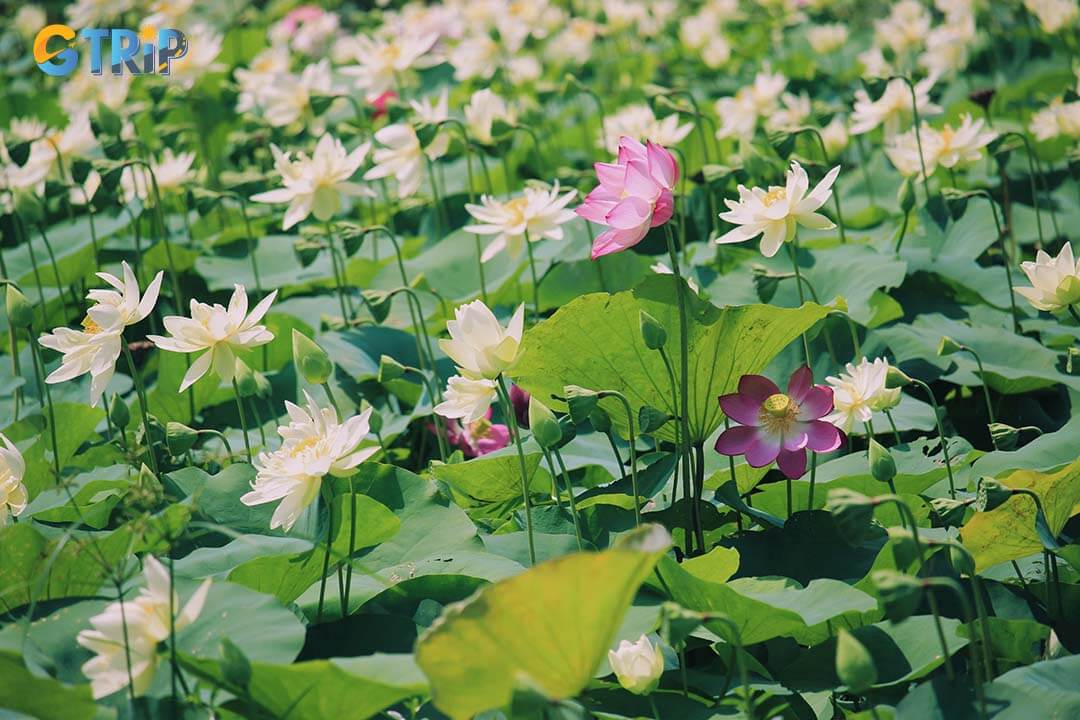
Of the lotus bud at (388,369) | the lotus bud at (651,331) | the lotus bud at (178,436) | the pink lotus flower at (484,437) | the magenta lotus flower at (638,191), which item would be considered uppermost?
the magenta lotus flower at (638,191)

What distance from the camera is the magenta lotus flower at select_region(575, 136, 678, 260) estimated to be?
1383mm

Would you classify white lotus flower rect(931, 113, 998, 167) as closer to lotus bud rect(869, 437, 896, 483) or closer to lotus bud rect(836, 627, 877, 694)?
lotus bud rect(869, 437, 896, 483)

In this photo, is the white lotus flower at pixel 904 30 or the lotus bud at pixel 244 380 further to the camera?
the white lotus flower at pixel 904 30

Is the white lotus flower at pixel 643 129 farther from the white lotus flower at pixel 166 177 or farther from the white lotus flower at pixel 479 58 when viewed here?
the white lotus flower at pixel 166 177

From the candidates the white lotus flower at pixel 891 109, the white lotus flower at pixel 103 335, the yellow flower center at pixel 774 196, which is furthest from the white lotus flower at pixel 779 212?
the white lotus flower at pixel 891 109

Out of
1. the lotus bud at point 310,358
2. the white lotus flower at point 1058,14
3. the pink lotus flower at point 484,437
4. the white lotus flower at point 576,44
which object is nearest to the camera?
the lotus bud at point 310,358

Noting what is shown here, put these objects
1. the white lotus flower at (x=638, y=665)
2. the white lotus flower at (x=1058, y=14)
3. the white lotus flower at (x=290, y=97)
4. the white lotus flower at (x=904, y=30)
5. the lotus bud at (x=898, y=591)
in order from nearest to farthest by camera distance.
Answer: the lotus bud at (x=898, y=591) < the white lotus flower at (x=638, y=665) < the white lotus flower at (x=290, y=97) < the white lotus flower at (x=1058, y=14) < the white lotus flower at (x=904, y=30)

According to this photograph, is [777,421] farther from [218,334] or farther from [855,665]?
[218,334]

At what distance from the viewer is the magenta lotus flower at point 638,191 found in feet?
4.54

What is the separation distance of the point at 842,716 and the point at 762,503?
0.36 m

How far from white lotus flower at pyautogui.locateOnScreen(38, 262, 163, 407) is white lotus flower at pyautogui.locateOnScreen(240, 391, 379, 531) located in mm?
333

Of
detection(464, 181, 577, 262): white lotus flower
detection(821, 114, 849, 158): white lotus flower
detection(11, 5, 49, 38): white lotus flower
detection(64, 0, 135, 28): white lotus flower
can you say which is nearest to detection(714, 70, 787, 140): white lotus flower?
detection(821, 114, 849, 158): white lotus flower

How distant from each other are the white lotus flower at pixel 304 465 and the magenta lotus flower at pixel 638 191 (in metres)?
0.37

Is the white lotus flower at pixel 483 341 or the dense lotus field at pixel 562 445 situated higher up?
the white lotus flower at pixel 483 341
